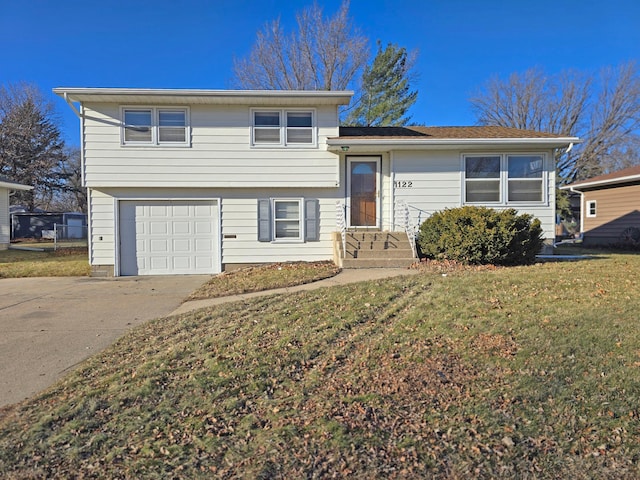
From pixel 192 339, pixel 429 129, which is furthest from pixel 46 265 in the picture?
pixel 429 129

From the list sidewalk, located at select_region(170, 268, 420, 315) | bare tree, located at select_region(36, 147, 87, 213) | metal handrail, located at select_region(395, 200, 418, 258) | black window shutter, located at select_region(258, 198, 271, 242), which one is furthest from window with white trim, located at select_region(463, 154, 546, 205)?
bare tree, located at select_region(36, 147, 87, 213)

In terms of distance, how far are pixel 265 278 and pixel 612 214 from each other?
16540mm

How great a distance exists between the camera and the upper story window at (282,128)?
38.6 ft

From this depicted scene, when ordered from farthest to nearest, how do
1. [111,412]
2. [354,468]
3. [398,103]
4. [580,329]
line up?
[398,103] < [580,329] < [111,412] < [354,468]

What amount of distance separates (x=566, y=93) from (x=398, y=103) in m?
20.2

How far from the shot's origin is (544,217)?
12.0m

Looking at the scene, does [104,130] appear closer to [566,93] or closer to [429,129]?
[429,129]

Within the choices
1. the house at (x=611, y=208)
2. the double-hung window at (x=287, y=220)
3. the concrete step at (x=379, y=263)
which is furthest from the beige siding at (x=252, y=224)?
the house at (x=611, y=208)

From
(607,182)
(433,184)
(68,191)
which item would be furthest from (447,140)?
(68,191)

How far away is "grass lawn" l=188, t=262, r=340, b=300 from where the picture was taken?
845 cm

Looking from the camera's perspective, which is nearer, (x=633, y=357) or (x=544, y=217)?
(x=633, y=357)

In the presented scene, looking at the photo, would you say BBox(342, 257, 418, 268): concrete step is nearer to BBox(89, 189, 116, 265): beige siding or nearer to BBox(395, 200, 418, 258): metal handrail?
BBox(395, 200, 418, 258): metal handrail

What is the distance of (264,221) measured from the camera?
11.9 metres

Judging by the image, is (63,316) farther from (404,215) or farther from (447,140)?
(447,140)
